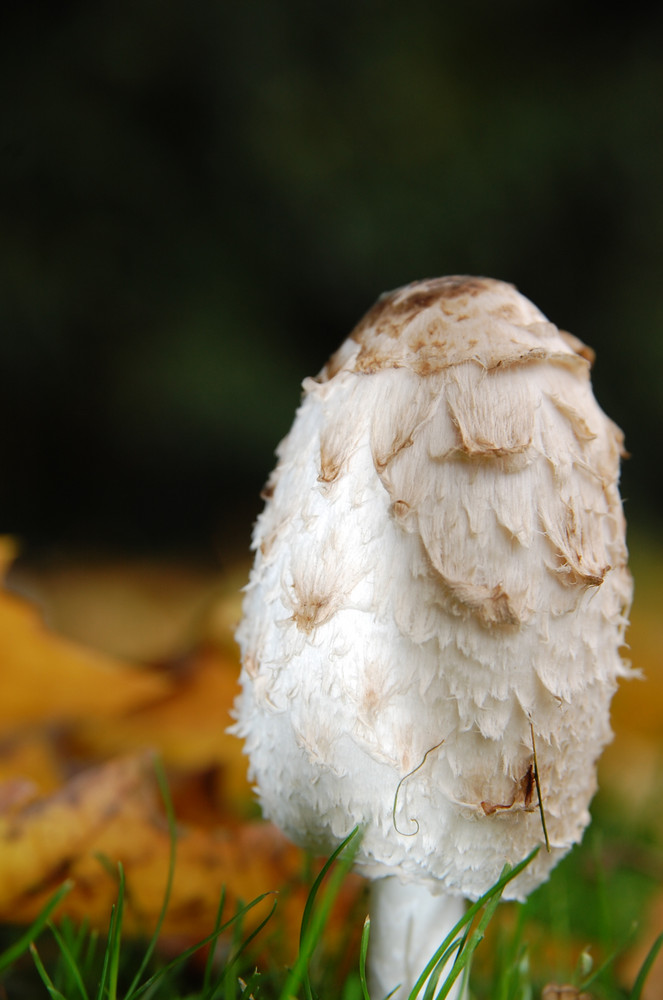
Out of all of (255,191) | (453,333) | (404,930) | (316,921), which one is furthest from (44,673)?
(255,191)

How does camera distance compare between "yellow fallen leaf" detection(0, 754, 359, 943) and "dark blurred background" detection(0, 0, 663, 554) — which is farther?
"dark blurred background" detection(0, 0, 663, 554)

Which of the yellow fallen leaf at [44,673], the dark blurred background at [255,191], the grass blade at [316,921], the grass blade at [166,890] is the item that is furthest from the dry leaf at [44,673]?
the dark blurred background at [255,191]

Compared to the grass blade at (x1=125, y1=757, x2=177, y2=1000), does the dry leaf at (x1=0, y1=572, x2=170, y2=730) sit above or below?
below

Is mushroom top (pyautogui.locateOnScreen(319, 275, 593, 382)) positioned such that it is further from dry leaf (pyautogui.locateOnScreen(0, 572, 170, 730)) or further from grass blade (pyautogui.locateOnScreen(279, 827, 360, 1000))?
A: dry leaf (pyautogui.locateOnScreen(0, 572, 170, 730))

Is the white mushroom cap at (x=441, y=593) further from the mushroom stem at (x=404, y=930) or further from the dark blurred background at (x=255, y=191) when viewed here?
the dark blurred background at (x=255, y=191)

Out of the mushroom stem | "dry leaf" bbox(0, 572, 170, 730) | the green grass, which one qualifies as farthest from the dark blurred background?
the mushroom stem

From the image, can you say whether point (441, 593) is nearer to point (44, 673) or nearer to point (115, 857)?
point (115, 857)

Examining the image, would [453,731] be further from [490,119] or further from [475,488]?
[490,119]
